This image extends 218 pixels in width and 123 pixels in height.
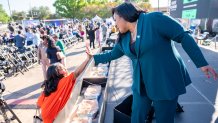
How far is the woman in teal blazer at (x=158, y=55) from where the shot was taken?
1.82 m

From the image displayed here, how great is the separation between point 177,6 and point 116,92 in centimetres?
1149

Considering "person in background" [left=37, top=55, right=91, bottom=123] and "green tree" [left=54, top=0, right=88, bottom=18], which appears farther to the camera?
"green tree" [left=54, top=0, right=88, bottom=18]

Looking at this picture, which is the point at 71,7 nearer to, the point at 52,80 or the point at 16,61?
the point at 16,61

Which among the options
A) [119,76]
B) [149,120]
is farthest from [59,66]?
[119,76]

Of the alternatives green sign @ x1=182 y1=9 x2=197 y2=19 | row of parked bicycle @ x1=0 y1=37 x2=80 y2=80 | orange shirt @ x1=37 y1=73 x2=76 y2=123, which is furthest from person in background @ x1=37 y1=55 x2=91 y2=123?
green sign @ x1=182 y1=9 x2=197 y2=19

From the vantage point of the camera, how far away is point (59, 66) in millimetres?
3189

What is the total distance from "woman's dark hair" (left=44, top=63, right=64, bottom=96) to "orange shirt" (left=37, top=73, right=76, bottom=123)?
50 mm

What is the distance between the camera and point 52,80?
10.1 ft

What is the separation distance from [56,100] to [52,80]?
30cm

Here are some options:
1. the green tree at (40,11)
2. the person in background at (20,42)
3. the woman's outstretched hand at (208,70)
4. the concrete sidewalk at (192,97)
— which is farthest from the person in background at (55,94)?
the green tree at (40,11)

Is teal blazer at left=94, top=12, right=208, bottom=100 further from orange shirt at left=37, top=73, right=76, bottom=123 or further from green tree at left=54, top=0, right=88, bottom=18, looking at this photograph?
green tree at left=54, top=0, right=88, bottom=18

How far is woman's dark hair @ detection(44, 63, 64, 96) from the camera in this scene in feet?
9.74

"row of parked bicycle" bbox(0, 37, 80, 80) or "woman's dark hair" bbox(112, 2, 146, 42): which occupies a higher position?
"woman's dark hair" bbox(112, 2, 146, 42)

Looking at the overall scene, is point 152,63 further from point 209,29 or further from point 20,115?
point 209,29
